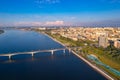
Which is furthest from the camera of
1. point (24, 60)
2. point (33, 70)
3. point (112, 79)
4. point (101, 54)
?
point (101, 54)

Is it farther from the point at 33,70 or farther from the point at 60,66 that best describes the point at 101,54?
the point at 33,70

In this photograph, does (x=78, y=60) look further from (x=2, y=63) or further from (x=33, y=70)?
(x=2, y=63)

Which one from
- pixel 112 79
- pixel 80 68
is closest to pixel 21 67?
pixel 80 68

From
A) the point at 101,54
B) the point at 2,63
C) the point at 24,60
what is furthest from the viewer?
the point at 101,54

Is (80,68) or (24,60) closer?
(80,68)

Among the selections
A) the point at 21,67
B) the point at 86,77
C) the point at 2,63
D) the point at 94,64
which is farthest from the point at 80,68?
the point at 2,63

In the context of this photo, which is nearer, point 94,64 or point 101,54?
point 94,64

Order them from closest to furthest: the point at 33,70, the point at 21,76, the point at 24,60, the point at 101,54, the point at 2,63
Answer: the point at 21,76 → the point at 33,70 → the point at 2,63 → the point at 24,60 → the point at 101,54

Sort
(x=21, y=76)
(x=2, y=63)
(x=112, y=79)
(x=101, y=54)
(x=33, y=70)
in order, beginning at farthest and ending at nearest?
(x=101, y=54)
(x=2, y=63)
(x=33, y=70)
(x=21, y=76)
(x=112, y=79)

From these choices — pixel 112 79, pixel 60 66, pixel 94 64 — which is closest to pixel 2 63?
pixel 60 66
